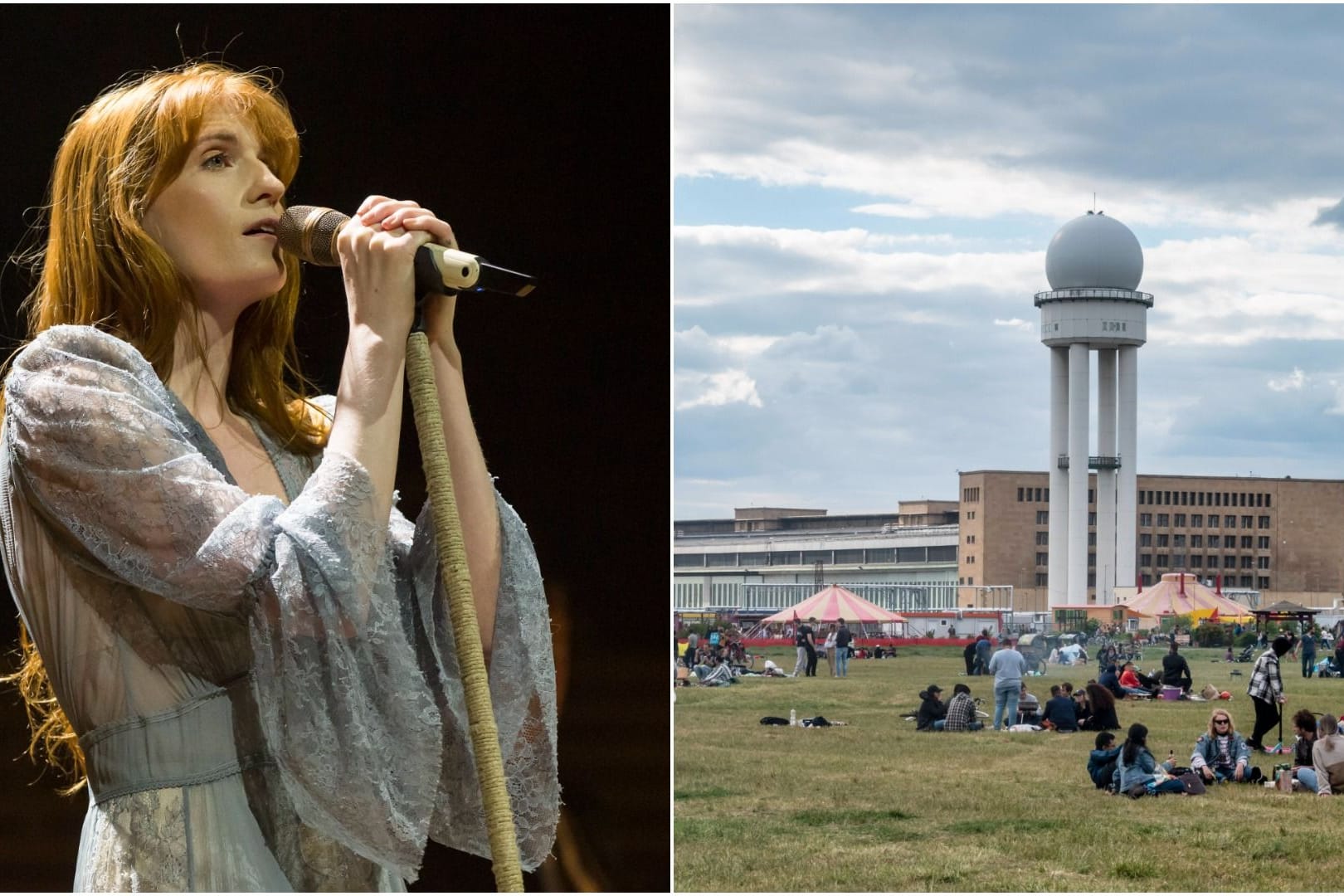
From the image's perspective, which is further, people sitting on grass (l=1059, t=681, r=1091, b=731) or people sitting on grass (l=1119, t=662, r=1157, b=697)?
people sitting on grass (l=1119, t=662, r=1157, b=697)

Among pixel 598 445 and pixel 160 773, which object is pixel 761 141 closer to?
pixel 598 445

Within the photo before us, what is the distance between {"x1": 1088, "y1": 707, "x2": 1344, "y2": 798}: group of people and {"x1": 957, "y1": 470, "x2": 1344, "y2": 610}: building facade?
1010 cm

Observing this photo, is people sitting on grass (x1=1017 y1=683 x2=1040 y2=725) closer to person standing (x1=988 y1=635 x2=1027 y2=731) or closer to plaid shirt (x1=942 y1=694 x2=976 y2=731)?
person standing (x1=988 y1=635 x2=1027 y2=731)

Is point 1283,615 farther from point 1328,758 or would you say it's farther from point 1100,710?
point 1328,758

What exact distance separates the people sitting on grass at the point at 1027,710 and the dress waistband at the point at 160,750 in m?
10.4

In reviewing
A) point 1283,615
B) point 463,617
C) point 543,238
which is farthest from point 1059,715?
point 463,617

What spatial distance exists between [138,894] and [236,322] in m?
0.38

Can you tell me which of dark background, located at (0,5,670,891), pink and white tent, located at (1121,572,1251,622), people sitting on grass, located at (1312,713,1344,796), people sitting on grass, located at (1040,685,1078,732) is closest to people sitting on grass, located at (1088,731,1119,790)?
people sitting on grass, located at (1312,713,1344,796)

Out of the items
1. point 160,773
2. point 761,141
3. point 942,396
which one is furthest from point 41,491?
point 942,396

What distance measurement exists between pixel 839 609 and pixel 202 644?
626 inches

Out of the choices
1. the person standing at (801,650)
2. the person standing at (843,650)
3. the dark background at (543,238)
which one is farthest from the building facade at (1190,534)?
the dark background at (543,238)

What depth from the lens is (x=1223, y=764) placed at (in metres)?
8.33

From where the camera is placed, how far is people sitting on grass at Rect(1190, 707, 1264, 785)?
8.30 metres

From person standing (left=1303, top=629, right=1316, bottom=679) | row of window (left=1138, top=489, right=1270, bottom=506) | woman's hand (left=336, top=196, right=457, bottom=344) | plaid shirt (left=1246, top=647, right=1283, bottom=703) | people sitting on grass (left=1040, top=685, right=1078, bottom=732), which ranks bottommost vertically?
people sitting on grass (left=1040, top=685, right=1078, bottom=732)
